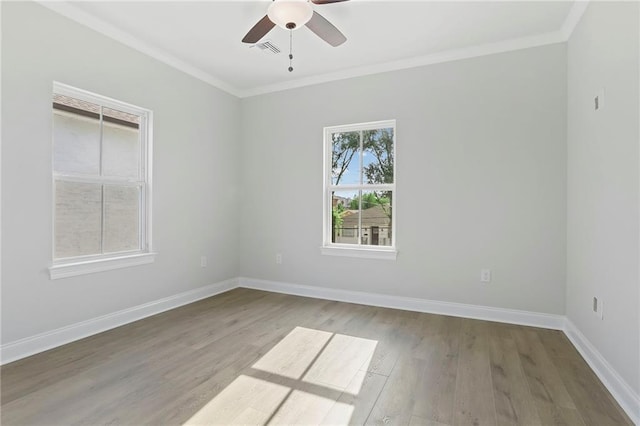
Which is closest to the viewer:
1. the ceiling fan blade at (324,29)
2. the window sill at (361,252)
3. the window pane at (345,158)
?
the ceiling fan blade at (324,29)

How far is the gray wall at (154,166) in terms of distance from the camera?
93.4 inches

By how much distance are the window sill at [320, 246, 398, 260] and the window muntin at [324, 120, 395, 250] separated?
58 millimetres

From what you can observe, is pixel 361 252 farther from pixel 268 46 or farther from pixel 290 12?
pixel 290 12

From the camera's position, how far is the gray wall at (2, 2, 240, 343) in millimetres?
2373

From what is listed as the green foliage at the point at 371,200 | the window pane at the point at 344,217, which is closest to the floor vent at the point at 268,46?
the window pane at the point at 344,217

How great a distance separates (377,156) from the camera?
3.88 metres

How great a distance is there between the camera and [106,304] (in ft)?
9.83

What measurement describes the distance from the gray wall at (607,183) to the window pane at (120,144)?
158 inches

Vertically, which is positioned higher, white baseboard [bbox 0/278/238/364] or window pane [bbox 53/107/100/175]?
window pane [bbox 53/107/100/175]

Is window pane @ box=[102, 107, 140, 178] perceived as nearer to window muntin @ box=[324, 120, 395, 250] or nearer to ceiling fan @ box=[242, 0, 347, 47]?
ceiling fan @ box=[242, 0, 347, 47]

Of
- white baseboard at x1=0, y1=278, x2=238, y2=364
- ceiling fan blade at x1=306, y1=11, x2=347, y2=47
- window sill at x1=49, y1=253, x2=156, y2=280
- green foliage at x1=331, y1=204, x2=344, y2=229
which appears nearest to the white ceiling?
ceiling fan blade at x1=306, y1=11, x2=347, y2=47

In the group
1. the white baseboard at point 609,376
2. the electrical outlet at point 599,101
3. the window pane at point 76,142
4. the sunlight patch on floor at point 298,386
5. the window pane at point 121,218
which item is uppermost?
the electrical outlet at point 599,101

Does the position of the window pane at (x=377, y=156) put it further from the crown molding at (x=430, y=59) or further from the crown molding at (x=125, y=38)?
the crown molding at (x=125, y=38)

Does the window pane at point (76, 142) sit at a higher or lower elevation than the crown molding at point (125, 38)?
lower
